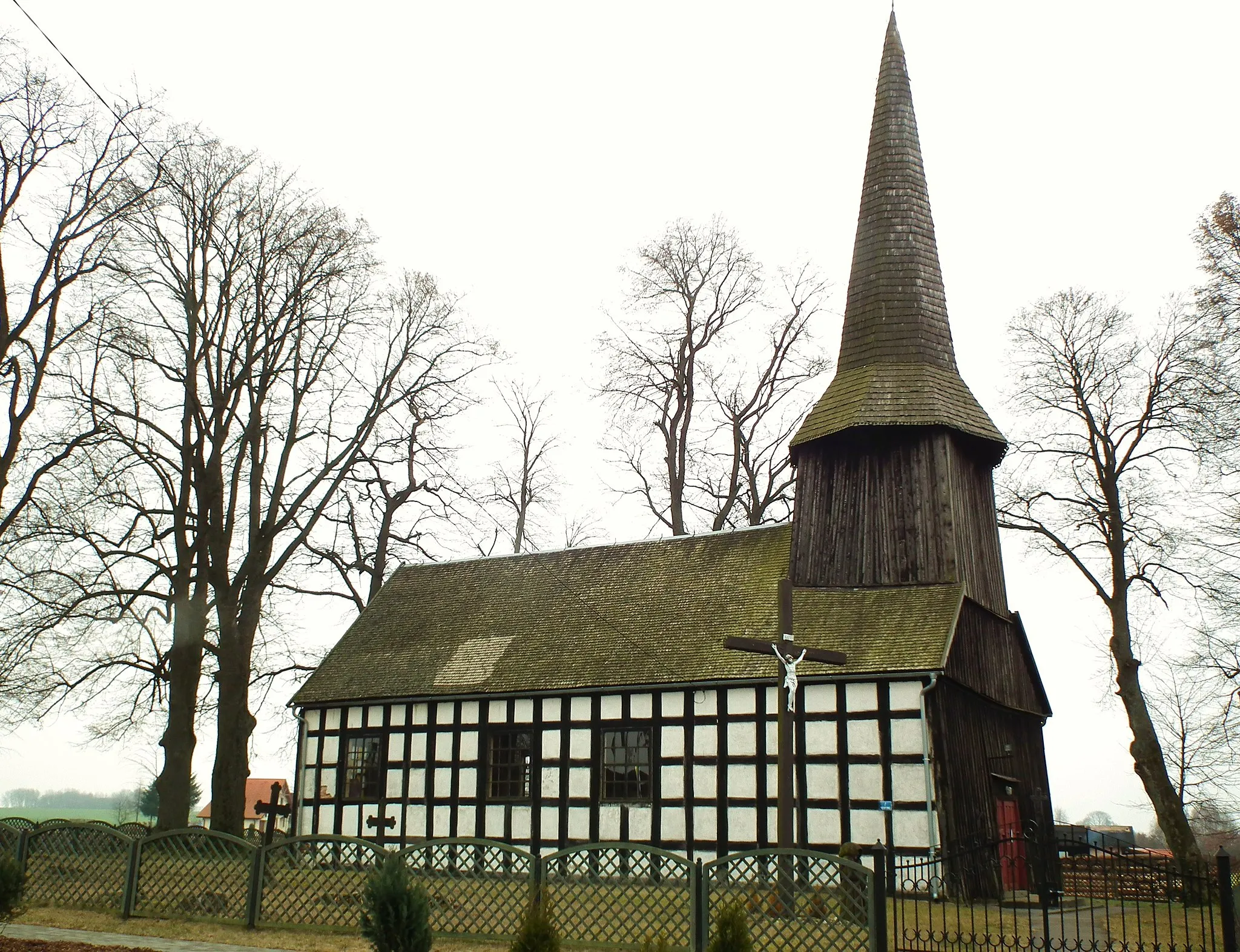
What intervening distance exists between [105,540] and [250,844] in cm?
1110

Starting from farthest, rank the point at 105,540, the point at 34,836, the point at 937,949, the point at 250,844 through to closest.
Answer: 1. the point at 105,540
2. the point at 34,836
3. the point at 250,844
4. the point at 937,949

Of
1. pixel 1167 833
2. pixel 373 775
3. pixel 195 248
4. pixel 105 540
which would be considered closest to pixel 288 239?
pixel 195 248

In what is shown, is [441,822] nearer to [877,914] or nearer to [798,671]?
Answer: [798,671]

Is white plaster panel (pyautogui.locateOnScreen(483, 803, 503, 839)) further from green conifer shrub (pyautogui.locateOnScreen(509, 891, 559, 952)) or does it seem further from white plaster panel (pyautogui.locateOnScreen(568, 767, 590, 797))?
green conifer shrub (pyautogui.locateOnScreen(509, 891, 559, 952))

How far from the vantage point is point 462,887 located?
43.6 feet

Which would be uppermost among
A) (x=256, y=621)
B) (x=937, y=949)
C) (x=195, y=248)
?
(x=195, y=248)

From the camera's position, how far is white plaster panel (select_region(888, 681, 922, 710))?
1784cm

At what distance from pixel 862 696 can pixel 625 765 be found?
4520mm

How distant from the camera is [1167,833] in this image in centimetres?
2116

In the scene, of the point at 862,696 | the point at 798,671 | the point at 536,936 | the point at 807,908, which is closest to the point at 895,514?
the point at 798,671

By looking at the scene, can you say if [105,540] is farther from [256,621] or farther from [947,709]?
[947,709]

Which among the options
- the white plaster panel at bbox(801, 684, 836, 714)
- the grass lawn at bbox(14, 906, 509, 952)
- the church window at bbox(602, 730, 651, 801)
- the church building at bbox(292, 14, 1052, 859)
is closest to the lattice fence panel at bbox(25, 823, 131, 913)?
the grass lawn at bbox(14, 906, 509, 952)

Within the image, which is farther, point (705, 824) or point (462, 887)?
point (705, 824)

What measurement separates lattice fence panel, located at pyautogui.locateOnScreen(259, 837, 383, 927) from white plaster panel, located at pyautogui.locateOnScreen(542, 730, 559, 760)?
693cm
